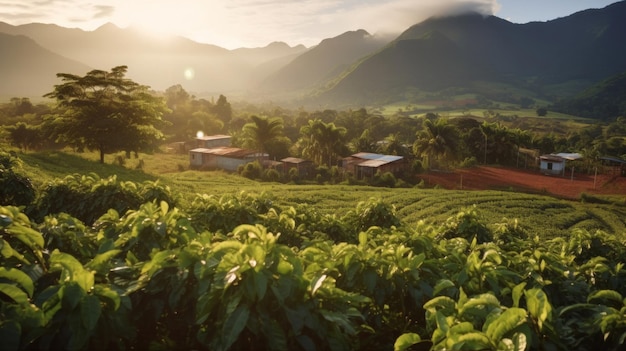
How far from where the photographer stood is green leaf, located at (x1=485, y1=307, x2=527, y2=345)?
2.58m

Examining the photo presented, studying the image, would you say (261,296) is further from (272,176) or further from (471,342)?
(272,176)

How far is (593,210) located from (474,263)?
30.7 meters

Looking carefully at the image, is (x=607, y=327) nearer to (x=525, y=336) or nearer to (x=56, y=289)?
(x=525, y=336)

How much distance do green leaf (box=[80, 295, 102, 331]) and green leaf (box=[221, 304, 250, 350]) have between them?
0.78 meters

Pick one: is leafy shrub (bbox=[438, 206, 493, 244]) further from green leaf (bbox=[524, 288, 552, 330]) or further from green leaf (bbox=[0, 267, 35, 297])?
green leaf (bbox=[0, 267, 35, 297])

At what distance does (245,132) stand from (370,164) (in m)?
15.5

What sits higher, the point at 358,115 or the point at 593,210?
the point at 358,115

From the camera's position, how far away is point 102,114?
32344mm

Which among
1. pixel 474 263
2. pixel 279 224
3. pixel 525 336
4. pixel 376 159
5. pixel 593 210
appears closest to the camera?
pixel 525 336

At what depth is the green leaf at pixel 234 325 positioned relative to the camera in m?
2.73

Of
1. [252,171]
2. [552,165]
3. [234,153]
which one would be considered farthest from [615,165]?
[234,153]

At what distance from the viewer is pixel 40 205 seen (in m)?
8.35

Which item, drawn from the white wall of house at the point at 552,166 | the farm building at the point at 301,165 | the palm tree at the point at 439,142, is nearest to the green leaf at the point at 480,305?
the palm tree at the point at 439,142

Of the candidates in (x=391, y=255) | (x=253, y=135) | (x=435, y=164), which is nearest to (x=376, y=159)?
(x=435, y=164)
